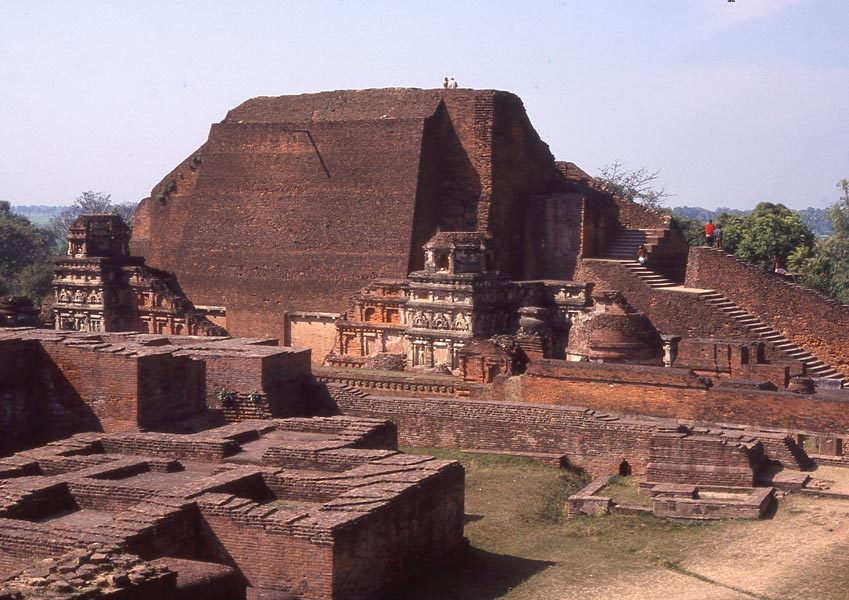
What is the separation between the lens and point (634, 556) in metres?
12.4

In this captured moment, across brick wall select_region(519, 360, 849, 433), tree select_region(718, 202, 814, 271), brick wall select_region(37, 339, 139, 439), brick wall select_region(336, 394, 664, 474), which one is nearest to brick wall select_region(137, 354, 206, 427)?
brick wall select_region(37, 339, 139, 439)

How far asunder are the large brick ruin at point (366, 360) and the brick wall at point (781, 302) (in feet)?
0.15

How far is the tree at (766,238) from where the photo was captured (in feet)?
142

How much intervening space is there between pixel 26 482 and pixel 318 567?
313 cm

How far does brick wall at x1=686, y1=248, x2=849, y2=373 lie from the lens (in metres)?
23.8

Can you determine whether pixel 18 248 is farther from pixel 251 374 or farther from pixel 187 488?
pixel 187 488

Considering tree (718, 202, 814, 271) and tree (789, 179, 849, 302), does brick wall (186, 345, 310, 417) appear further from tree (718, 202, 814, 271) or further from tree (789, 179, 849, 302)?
tree (718, 202, 814, 271)

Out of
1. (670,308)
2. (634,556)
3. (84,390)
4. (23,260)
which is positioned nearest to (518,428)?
(634,556)

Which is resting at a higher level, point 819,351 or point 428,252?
point 428,252

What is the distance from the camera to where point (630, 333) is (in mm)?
A: 19922

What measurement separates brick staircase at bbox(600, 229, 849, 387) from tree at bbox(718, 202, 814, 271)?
1608 cm

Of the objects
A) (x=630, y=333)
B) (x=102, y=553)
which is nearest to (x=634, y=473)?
(x=630, y=333)

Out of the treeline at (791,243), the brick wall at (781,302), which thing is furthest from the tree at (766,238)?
the brick wall at (781,302)

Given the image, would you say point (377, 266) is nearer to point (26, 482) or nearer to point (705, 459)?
point (705, 459)
